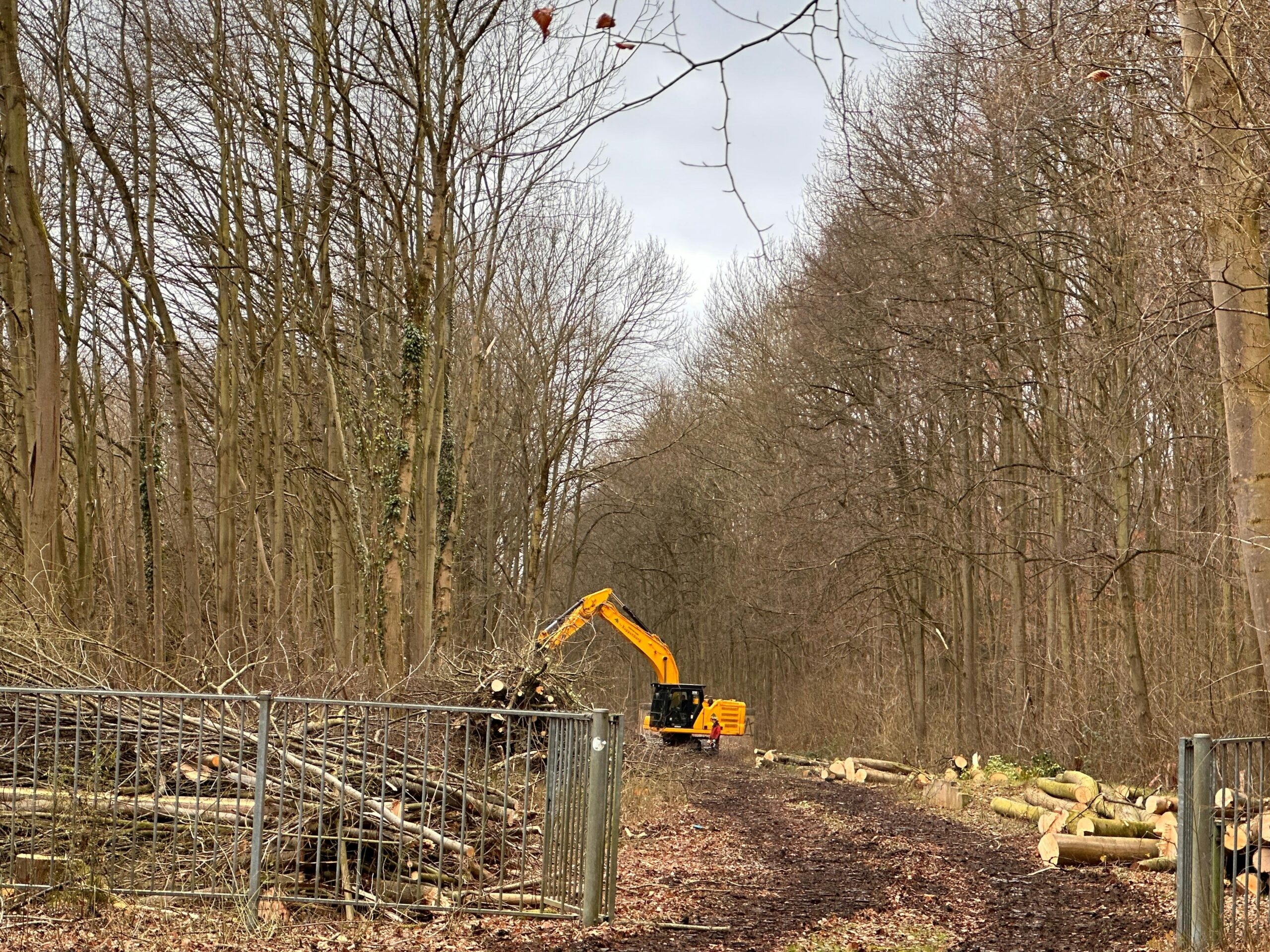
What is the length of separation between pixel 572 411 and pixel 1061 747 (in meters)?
16.3

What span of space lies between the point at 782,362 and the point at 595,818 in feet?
63.0

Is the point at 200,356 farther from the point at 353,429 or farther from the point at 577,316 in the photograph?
the point at 577,316

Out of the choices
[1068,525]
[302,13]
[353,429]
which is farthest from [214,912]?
[1068,525]

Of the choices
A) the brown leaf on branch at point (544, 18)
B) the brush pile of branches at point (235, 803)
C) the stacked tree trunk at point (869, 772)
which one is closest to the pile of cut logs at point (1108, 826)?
the brush pile of branches at point (235, 803)

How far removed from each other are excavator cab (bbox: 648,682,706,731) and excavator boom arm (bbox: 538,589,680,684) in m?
0.31

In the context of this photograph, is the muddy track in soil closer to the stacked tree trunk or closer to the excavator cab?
the stacked tree trunk

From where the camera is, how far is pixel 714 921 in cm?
779

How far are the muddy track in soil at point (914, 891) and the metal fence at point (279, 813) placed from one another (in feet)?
2.64

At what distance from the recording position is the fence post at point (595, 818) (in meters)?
7.14

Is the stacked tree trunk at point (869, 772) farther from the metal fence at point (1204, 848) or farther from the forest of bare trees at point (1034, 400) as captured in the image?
the metal fence at point (1204, 848)

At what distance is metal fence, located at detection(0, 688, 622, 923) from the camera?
7.07m

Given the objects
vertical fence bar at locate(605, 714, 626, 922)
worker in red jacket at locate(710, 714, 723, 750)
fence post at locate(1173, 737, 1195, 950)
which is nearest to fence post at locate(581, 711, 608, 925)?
vertical fence bar at locate(605, 714, 626, 922)

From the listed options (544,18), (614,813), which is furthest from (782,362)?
(544,18)

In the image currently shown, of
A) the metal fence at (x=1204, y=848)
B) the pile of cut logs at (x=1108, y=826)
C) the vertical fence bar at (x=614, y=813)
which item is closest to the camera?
the metal fence at (x=1204, y=848)
